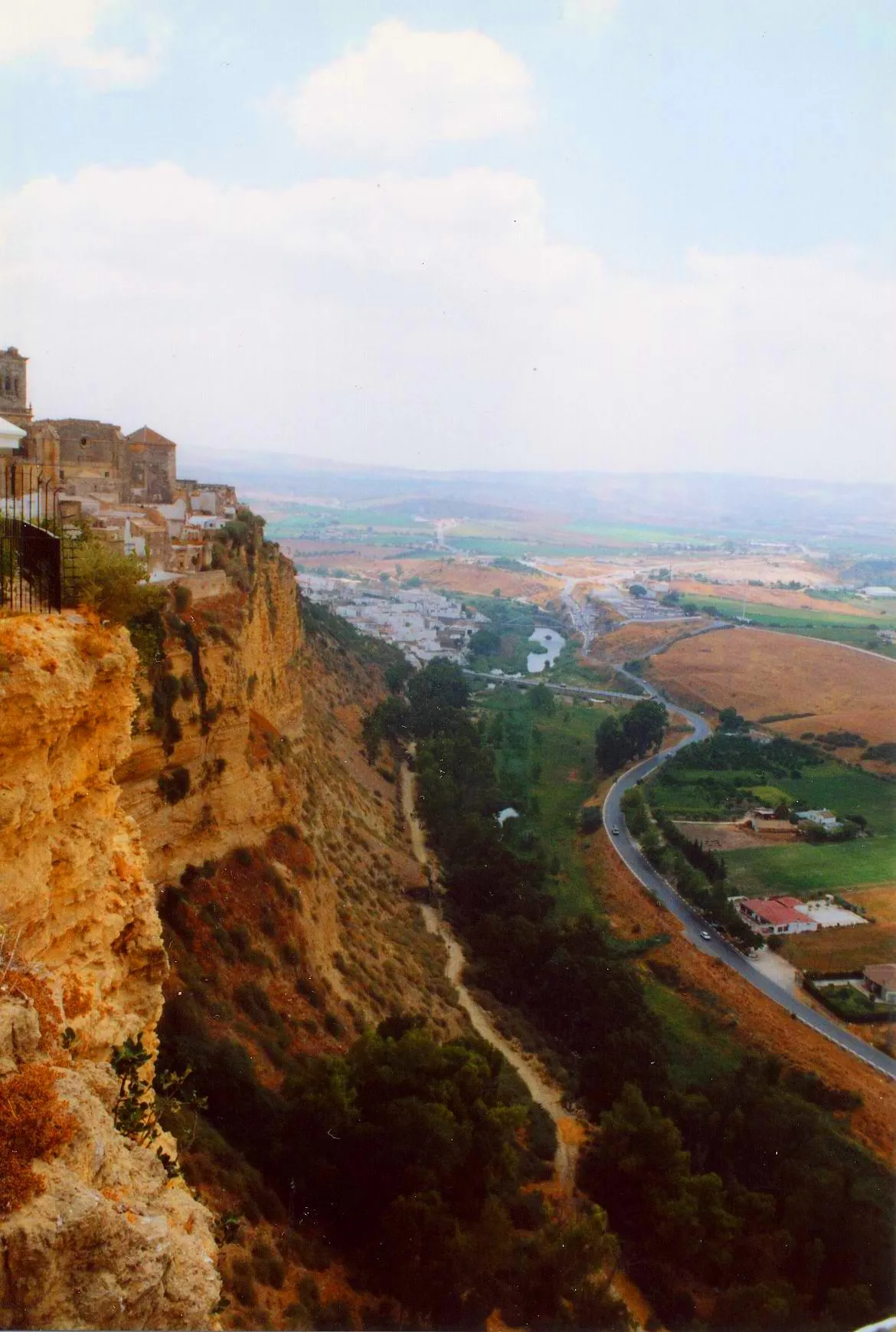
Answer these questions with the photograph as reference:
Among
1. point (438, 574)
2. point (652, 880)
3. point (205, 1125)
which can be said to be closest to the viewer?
point (205, 1125)

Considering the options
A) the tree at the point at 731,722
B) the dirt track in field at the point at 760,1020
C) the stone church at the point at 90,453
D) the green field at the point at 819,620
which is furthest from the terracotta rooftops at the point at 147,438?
the green field at the point at 819,620

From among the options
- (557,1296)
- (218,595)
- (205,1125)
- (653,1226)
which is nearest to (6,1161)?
(205,1125)

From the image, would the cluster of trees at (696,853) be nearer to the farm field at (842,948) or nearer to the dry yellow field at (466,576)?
the farm field at (842,948)

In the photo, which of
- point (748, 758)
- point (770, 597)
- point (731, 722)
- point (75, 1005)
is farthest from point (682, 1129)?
point (770, 597)

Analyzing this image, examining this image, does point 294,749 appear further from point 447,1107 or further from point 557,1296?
point 557,1296

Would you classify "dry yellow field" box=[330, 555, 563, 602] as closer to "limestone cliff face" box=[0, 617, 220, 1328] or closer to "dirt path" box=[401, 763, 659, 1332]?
"dirt path" box=[401, 763, 659, 1332]

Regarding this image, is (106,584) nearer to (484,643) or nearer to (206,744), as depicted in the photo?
(206,744)
